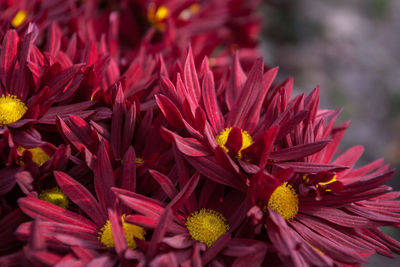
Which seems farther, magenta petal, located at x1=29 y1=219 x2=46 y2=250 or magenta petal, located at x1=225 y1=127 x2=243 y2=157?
magenta petal, located at x1=225 y1=127 x2=243 y2=157

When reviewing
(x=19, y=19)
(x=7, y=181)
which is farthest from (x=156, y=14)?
(x=7, y=181)

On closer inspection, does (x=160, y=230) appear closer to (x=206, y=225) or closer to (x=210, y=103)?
(x=206, y=225)

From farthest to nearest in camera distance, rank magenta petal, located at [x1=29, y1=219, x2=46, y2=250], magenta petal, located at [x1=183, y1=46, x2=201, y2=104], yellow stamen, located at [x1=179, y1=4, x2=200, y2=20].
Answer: yellow stamen, located at [x1=179, y1=4, x2=200, y2=20]
magenta petal, located at [x1=183, y1=46, x2=201, y2=104]
magenta petal, located at [x1=29, y1=219, x2=46, y2=250]

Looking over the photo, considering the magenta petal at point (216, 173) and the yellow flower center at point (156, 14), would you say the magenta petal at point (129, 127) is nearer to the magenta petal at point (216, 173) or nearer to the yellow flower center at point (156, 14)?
the magenta petal at point (216, 173)

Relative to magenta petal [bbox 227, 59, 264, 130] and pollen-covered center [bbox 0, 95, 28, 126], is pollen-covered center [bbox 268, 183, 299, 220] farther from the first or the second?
pollen-covered center [bbox 0, 95, 28, 126]

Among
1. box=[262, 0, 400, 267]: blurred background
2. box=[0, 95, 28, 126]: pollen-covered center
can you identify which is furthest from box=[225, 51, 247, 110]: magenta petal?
box=[262, 0, 400, 267]: blurred background

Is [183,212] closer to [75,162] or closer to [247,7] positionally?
[75,162]

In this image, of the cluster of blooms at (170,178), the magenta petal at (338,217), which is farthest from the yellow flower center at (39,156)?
the magenta petal at (338,217)
